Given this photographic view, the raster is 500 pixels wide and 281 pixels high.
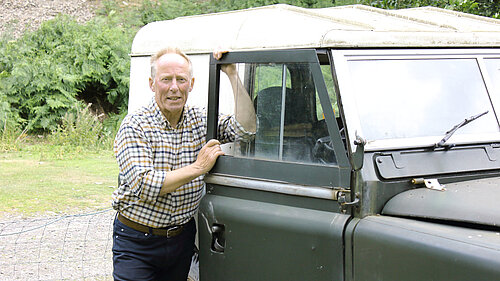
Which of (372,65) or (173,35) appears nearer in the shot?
(372,65)

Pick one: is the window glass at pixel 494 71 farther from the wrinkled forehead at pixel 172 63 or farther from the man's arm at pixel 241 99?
the wrinkled forehead at pixel 172 63

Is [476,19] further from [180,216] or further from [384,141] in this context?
[180,216]

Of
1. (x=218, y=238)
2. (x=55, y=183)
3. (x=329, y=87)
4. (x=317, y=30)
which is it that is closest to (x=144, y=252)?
(x=218, y=238)

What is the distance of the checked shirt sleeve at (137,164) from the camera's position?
3473mm

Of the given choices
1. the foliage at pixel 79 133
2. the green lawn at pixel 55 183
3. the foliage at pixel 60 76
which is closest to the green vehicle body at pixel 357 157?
the green lawn at pixel 55 183

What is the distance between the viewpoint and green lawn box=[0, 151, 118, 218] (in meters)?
8.08

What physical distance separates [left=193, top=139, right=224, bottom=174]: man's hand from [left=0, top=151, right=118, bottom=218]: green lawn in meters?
4.67

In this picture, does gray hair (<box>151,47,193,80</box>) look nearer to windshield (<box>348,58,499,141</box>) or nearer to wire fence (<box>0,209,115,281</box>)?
windshield (<box>348,58,499,141</box>)

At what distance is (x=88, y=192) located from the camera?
895 centimetres

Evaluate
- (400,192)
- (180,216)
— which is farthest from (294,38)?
(180,216)

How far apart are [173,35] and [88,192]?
5081 mm

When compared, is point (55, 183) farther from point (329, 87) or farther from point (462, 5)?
point (329, 87)

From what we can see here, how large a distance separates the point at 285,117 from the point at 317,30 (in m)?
0.48

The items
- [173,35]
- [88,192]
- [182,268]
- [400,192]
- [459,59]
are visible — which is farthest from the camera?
[88,192]
